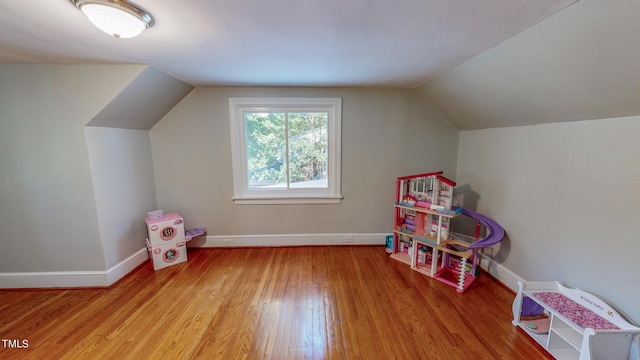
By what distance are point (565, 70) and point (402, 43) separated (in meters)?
0.99

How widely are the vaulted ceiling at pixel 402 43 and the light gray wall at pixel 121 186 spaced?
768 mm

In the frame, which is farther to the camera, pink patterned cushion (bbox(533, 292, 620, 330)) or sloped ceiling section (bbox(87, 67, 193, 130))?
sloped ceiling section (bbox(87, 67, 193, 130))

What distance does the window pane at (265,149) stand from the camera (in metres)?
3.16

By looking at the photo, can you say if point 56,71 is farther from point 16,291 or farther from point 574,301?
point 574,301

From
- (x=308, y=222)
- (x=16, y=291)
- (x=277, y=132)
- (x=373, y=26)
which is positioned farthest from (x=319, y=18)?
(x=16, y=291)

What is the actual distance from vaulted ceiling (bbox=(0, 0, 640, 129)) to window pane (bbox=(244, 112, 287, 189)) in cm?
86

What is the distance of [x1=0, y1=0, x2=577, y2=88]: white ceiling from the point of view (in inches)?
47.4

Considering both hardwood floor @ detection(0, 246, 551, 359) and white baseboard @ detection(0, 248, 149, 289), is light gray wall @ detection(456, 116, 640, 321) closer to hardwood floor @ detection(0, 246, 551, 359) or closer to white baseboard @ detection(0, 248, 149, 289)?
hardwood floor @ detection(0, 246, 551, 359)

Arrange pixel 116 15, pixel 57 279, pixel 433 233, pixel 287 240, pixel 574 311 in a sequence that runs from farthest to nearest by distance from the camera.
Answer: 1. pixel 287 240
2. pixel 433 233
3. pixel 57 279
4. pixel 574 311
5. pixel 116 15

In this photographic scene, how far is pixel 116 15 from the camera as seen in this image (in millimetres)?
1188

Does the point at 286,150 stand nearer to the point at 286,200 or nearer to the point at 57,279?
the point at 286,200

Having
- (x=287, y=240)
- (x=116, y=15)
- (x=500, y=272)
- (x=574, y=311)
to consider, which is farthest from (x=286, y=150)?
(x=574, y=311)

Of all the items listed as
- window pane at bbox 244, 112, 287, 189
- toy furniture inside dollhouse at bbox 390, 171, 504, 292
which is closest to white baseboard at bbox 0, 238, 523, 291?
toy furniture inside dollhouse at bbox 390, 171, 504, 292

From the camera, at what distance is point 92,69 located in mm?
2104
